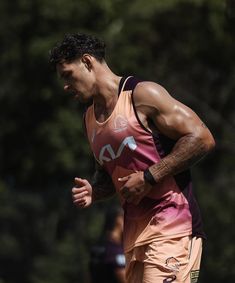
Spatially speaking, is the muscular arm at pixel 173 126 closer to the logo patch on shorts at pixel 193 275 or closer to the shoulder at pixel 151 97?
the shoulder at pixel 151 97

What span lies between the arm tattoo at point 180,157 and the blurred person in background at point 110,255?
358 cm

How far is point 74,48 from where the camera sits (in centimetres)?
584

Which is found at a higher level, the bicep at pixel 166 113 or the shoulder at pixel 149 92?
the shoulder at pixel 149 92

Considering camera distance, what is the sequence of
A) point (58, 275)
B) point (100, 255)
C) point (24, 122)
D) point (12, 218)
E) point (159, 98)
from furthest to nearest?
point (24, 122) → point (12, 218) → point (58, 275) → point (100, 255) → point (159, 98)

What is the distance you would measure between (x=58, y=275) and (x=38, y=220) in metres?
1.61

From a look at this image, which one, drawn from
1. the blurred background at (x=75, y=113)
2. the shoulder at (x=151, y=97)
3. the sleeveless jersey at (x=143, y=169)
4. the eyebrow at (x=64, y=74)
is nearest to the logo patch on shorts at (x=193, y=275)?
the sleeveless jersey at (x=143, y=169)

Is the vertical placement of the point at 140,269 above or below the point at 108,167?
below

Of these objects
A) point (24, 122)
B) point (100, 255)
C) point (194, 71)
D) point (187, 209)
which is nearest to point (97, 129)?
point (187, 209)

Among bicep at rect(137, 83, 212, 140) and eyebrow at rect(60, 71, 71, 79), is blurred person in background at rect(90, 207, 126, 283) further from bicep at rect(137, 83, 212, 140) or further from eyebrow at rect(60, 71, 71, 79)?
bicep at rect(137, 83, 212, 140)

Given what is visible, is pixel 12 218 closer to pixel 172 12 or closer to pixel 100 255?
pixel 172 12

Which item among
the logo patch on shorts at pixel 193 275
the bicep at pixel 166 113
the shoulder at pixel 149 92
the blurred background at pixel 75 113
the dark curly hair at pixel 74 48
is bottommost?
the blurred background at pixel 75 113

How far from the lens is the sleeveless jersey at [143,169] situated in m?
5.71

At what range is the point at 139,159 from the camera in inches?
227

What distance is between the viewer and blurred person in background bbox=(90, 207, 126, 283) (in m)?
9.14
